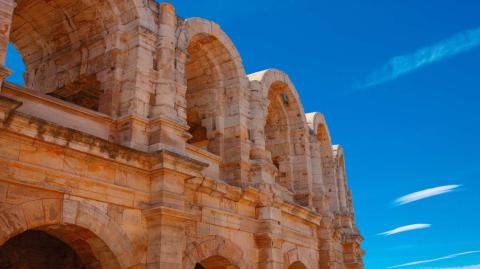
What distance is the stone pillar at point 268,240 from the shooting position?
34.5ft

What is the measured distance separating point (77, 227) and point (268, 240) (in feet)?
14.9

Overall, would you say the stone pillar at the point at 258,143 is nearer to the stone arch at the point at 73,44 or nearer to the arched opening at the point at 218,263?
the arched opening at the point at 218,263

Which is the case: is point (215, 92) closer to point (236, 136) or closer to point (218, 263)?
point (236, 136)

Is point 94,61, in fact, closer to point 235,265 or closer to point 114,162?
point 114,162

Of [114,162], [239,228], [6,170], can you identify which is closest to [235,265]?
[239,228]

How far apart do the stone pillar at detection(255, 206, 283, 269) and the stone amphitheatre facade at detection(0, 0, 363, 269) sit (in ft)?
0.07

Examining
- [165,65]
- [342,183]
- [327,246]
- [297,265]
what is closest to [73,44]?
[165,65]

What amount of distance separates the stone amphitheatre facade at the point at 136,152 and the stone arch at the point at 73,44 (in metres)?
0.02

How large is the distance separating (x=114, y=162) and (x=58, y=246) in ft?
8.57

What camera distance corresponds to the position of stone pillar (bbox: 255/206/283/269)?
1052cm

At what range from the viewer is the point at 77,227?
7.09 m

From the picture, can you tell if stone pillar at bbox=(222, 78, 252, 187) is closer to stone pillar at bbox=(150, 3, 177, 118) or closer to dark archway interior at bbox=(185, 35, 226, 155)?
dark archway interior at bbox=(185, 35, 226, 155)

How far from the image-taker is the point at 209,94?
11.7m

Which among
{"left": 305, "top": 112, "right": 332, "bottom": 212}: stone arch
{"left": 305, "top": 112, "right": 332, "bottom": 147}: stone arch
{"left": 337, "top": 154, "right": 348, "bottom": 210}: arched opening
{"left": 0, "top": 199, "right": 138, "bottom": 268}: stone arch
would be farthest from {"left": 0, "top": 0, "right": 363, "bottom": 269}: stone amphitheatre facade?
{"left": 337, "top": 154, "right": 348, "bottom": 210}: arched opening
